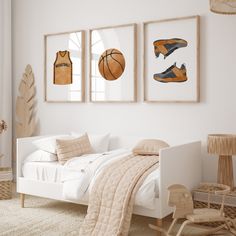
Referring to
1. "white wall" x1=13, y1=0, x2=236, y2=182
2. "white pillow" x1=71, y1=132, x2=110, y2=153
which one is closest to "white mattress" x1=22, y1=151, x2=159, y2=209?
"white pillow" x1=71, y1=132, x2=110, y2=153

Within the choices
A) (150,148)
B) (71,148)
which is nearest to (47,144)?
(71,148)

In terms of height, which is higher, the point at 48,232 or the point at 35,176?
the point at 35,176

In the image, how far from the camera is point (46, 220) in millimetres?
3631

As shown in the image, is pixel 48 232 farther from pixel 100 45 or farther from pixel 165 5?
pixel 165 5

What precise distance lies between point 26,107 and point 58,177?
1.61 meters

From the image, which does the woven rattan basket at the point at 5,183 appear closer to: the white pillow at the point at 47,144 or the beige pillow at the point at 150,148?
the white pillow at the point at 47,144

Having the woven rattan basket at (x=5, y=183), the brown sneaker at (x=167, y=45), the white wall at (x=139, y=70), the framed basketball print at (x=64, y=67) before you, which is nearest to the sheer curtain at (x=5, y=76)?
the white wall at (x=139, y=70)

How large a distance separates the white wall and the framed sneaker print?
7 cm

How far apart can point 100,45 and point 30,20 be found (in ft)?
3.92

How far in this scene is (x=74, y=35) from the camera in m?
4.72

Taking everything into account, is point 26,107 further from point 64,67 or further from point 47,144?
point 47,144

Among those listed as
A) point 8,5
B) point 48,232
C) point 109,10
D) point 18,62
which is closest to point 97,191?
point 48,232

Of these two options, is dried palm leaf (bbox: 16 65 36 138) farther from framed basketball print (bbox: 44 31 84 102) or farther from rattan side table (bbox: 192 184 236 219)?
rattan side table (bbox: 192 184 236 219)

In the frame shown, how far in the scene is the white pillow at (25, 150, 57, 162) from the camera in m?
4.02
